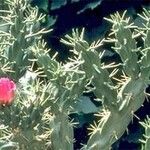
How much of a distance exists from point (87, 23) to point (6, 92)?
1.67 meters

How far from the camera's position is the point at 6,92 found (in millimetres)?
2410

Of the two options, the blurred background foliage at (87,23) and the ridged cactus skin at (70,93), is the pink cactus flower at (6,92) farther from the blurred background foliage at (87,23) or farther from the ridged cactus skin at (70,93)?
the blurred background foliage at (87,23)

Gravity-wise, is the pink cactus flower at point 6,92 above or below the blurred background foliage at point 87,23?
above

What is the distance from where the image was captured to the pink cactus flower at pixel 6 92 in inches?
94.5

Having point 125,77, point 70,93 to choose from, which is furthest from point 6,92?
point 125,77

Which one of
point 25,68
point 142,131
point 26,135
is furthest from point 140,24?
point 26,135

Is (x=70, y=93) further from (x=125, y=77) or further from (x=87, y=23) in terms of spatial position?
(x=87, y=23)

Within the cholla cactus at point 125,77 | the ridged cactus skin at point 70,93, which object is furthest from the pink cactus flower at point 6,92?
the cholla cactus at point 125,77

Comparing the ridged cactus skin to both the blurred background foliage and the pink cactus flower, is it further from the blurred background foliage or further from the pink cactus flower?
the blurred background foliage

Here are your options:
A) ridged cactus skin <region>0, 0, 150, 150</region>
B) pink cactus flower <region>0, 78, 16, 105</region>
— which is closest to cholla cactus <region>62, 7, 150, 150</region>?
ridged cactus skin <region>0, 0, 150, 150</region>

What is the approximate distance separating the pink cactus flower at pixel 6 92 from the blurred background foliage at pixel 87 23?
56.1 inches

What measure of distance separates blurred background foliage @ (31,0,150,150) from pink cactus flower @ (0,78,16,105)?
143 cm

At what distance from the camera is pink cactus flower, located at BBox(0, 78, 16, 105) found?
7.88 ft

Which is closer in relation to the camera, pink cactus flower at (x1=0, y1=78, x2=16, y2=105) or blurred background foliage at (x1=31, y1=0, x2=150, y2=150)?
pink cactus flower at (x1=0, y1=78, x2=16, y2=105)
